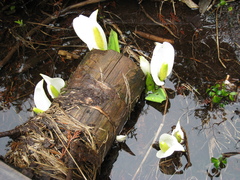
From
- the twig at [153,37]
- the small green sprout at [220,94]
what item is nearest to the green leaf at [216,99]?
the small green sprout at [220,94]

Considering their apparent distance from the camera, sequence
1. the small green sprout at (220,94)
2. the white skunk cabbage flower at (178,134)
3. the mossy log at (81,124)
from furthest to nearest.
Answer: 1. the small green sprout at (220,94)
2. the white skunk cabbage flower at (178,134)
3. the mossy log at (81,124)

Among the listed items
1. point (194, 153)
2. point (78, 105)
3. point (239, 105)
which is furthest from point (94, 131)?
point (239, 105)

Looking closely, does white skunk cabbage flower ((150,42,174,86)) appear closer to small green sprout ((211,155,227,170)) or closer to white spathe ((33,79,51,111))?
small green sprout ((211,155,227,170))

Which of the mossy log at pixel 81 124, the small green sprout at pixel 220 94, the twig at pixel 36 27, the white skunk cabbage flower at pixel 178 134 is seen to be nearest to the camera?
the mossy log at pixel 81 124

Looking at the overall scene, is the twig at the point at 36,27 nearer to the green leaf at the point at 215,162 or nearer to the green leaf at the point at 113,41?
the green leaf at the point at 113,41

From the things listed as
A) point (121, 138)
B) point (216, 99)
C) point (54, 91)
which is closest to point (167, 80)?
point (216, 99)

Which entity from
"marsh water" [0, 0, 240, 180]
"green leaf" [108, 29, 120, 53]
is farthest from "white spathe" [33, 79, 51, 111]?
"green leaf" [108, 29, 120, 53]

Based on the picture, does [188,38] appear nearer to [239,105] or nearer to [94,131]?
[239,105]
